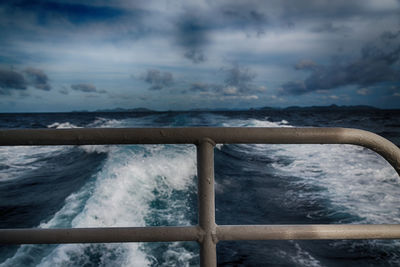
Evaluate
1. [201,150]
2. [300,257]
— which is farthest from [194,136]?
[300,257]

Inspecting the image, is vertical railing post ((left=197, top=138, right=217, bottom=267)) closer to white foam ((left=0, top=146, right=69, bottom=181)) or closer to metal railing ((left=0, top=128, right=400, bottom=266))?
metal railing ((left=0, top=128, right=400, bottom=266))

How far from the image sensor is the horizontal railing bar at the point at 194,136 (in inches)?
24.8

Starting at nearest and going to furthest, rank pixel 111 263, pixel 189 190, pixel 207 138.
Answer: pixel 207 138
pixel 111 263
pixel 189 190

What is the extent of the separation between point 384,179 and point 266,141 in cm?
797

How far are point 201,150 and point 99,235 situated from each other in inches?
12.0

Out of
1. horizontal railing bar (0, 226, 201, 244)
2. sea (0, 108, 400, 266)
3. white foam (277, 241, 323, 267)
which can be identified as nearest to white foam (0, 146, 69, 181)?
sea (0, 108, 400, 266)

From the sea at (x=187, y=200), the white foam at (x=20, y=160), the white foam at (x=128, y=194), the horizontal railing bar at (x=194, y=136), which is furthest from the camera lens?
the white foam at (x=20, y=160)

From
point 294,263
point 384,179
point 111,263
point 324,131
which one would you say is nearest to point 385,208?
point 384,179

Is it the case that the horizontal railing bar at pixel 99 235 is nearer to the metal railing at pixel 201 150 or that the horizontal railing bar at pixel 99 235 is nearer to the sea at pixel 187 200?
the metal railing at pixel 201 150

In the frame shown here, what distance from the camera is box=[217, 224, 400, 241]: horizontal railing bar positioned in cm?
66

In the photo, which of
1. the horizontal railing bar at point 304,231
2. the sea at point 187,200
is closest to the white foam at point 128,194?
the sea at point 187,200

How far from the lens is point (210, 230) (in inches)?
26.3

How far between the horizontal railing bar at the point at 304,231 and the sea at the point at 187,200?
3024mm

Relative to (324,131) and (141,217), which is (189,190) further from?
(324,131)
